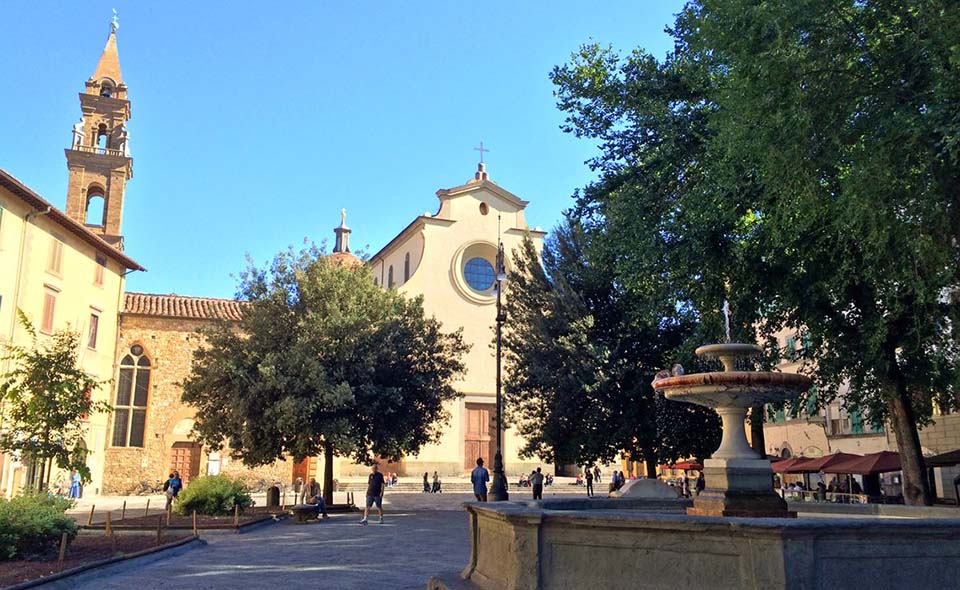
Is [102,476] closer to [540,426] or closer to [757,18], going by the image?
[540,426]

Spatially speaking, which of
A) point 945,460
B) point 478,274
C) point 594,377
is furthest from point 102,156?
point 945,460

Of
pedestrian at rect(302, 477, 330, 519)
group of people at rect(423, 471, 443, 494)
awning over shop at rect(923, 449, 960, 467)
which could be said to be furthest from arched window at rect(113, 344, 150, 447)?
awning over shop at rect(923, 449, 960, 467)

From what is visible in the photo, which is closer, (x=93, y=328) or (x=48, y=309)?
(x=48, y=309)

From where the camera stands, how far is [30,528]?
10.4 metres

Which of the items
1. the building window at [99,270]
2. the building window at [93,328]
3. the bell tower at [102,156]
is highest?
the bell tower at [102,156]

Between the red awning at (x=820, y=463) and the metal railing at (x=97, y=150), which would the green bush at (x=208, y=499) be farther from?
the metal railing at (x=97, y=150)

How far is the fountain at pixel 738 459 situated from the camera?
24.4 feet

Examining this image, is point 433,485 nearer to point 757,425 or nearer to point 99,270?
point 99,270

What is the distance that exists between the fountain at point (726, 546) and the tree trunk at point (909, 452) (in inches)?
353


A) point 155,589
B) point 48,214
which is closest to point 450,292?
point 48,214

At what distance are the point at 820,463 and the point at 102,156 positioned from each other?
36442mm

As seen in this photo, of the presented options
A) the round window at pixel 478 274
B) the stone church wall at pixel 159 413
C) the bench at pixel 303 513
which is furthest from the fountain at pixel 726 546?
the round window at pixel 478 274

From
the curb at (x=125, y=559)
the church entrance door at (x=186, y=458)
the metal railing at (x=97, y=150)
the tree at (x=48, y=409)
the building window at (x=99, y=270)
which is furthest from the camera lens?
the metal railing at (x=97, y=150)

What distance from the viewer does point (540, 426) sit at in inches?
873
